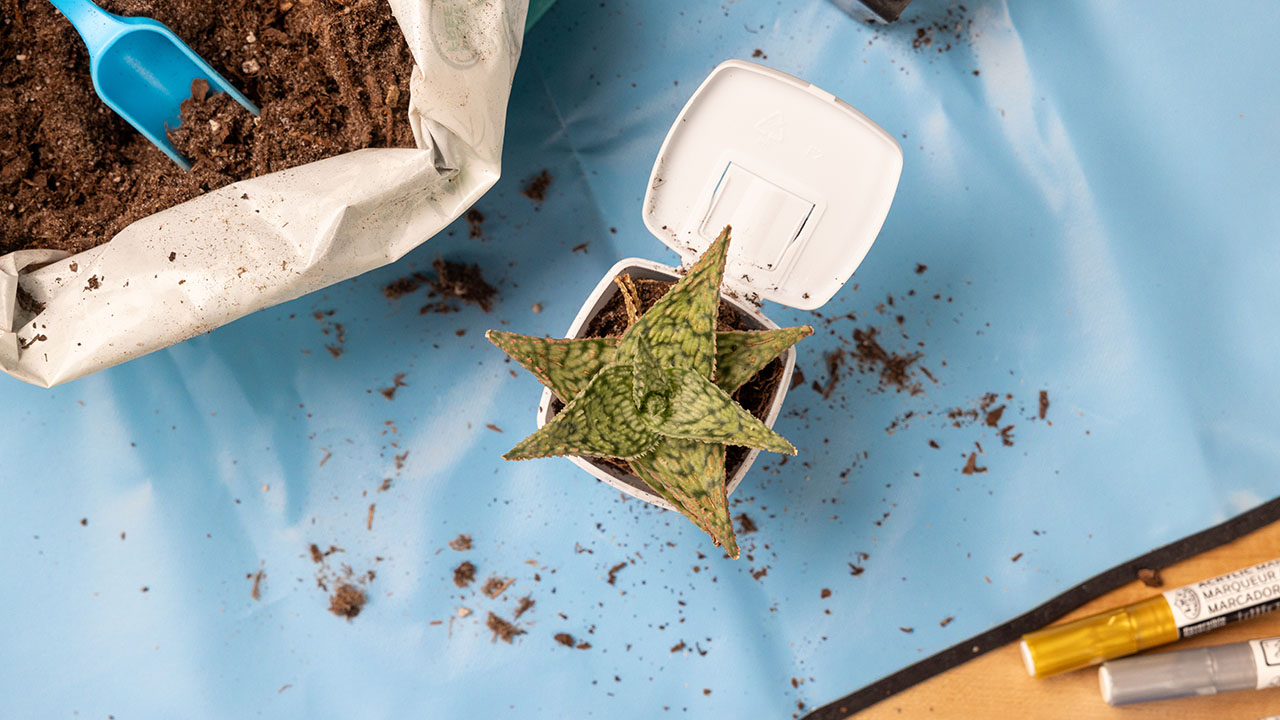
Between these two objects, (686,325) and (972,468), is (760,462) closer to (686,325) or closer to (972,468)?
(972,468)

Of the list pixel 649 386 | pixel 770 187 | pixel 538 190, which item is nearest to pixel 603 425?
pixel 649 386

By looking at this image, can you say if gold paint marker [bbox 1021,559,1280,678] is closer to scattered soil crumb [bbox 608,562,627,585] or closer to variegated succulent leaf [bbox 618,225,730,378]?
scattered soil crumb [bbox 608,562,627,585]

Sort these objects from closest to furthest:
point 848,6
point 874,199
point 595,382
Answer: point 595,382
point 874,199
point 848,6

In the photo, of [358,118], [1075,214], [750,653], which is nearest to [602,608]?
[750,653]

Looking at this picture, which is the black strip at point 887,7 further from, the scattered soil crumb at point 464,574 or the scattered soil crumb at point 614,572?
the scattered soil crumb at point 464,574

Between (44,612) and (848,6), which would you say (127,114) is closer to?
(44,612)

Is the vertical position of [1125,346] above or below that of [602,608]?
above

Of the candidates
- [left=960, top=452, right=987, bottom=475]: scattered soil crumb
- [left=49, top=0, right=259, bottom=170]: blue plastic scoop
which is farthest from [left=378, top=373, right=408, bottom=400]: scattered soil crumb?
[left=960, top=452, right=987, bottom=475]: scattered soil crumb

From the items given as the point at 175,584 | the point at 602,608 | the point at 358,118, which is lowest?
the point at 175,584
